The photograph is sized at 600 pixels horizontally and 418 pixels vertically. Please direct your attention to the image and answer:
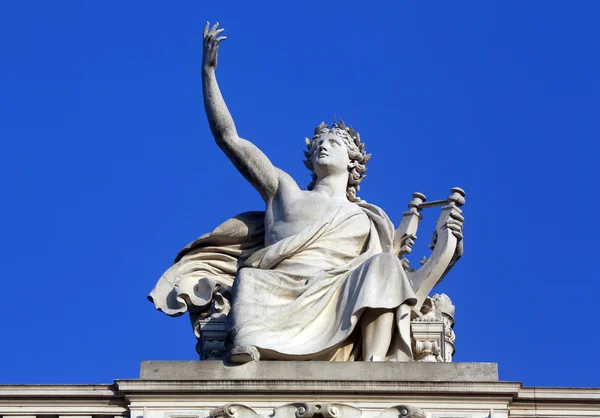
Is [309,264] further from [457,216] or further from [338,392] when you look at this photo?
[338,392]

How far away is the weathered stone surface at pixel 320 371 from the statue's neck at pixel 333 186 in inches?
143

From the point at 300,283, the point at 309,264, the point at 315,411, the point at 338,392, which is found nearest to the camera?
the point at 315,411

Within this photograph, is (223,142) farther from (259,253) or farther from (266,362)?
(266,362)

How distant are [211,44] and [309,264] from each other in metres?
3.38

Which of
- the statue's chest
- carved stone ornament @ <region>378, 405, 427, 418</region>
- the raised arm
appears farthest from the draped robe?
carved stone ornament @ <region>378, 405, 427, 418</region>

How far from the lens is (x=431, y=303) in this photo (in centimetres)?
3391

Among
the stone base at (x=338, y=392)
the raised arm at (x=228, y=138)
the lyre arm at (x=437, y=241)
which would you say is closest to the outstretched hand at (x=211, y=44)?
the raised arm at (x=228, y=138)

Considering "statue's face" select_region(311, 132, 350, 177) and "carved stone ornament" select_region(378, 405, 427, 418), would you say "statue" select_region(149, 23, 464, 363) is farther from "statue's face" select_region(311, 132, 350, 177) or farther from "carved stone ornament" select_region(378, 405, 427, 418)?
"carved stone ornament" select_region(378, 405, 427, 418)

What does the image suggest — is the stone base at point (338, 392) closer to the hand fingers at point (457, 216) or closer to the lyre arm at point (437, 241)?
the lyre arm at point (437, 241)

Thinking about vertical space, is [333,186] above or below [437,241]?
above

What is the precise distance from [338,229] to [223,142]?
210 cm

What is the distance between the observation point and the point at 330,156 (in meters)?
35.1

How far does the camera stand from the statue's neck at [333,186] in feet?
114

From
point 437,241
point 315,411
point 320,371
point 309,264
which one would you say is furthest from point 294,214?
point 315,411
